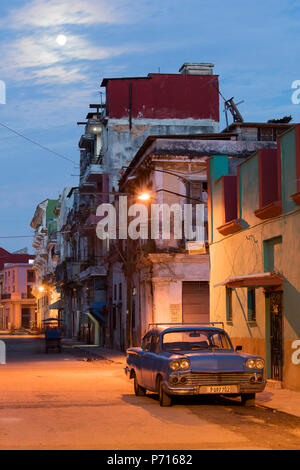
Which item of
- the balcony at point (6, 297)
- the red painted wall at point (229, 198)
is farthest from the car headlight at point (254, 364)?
the balcony at point (6, 297)

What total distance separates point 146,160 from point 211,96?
15.3m

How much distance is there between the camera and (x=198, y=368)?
13.7 metres

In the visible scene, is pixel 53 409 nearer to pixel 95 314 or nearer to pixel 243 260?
pixel 243 260

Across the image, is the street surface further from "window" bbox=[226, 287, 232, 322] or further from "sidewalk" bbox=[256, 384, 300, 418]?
"window" bbox=[226, 287, 232, 322]

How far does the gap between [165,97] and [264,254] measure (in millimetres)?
29332

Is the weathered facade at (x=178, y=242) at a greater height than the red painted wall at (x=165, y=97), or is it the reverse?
the red painted wall at (x=165, y=97)

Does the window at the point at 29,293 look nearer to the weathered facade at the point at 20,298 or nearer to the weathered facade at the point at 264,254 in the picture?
the weathered facade at the point at 20,298

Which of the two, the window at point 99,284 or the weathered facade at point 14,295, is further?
the weathered facade at point 14,295

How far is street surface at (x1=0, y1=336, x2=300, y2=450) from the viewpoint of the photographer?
386 inches

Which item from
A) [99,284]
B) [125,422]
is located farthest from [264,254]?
[99,284]

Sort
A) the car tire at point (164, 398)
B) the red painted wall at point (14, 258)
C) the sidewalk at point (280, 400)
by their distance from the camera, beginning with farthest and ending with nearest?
the red painted wall at point (14, 258) → the car tire at point (164, 398) → the sidewalk at point (280, 400)

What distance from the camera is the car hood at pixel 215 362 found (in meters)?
13.7

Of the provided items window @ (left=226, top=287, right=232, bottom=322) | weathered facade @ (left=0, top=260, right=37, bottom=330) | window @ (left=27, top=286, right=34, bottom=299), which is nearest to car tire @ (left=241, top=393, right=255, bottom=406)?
window @ (left=226, top=287, right=232, bottom=322)

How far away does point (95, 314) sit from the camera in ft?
164
